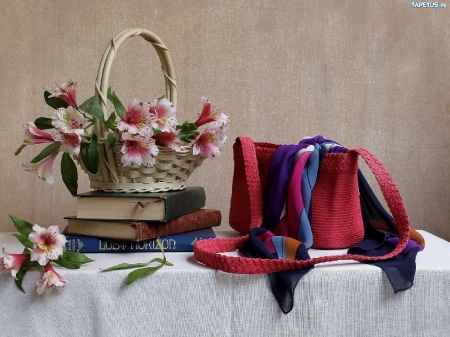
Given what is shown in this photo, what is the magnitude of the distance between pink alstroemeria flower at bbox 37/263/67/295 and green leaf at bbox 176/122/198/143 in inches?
12.4

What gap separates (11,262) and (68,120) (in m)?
0.22

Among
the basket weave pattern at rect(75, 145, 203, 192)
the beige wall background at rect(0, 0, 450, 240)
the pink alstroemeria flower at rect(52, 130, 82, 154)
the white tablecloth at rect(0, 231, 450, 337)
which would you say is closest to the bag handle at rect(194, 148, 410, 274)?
the white tablecloth at rect(0, 231, 450, 337)

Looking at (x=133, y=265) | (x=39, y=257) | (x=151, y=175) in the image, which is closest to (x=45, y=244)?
(x=39, y=257)

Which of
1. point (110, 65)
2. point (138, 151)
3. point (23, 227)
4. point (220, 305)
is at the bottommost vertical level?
point (220, 305)

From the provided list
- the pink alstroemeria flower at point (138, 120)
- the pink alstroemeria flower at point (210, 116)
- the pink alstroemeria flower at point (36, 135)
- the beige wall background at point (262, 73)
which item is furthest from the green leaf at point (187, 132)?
the beige wall background at point (262, 73)

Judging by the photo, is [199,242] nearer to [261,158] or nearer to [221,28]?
[261,158]

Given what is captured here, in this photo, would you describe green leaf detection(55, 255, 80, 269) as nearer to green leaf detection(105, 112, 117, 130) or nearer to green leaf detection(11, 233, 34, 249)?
green leaf detection(11, 233, 34, 249)

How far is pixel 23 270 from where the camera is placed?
0.77m

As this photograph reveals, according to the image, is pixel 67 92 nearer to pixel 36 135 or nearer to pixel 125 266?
pixel 36 135

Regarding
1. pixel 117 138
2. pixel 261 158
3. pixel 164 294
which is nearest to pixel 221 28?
pixel 261 158

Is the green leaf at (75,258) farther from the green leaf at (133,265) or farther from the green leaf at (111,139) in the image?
the green leaf at (111,139)

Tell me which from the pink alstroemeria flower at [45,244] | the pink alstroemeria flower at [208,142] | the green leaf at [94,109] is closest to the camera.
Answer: the pink alstroemeria flower at [45,244]

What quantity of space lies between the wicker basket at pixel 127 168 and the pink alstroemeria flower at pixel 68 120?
Result: 50mm

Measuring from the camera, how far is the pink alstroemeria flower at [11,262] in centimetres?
74
